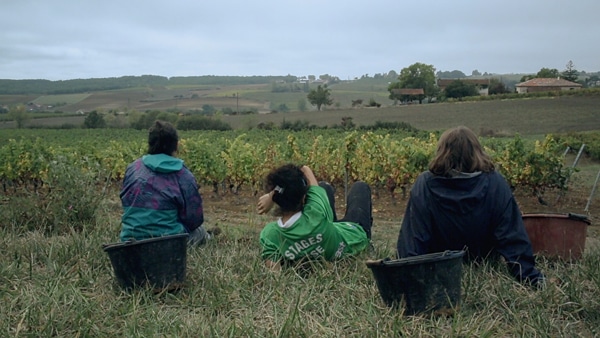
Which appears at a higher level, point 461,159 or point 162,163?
point 461,159

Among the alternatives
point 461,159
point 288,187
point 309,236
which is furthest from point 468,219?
point 288,187

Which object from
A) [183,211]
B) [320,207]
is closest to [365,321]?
[320,207]

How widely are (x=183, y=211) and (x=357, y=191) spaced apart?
1.37 m

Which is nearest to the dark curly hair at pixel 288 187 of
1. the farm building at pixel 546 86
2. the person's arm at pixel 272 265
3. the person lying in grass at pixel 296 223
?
the person lying in grass at pixel 296 223

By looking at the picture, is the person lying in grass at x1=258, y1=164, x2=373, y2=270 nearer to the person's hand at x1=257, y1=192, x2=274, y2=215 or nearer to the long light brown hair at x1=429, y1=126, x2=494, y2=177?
the person's hand at x1=257, y1=192, x2=274, y2=215

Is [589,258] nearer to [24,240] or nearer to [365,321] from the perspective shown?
[365,321]

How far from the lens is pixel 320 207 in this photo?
12.9 feet

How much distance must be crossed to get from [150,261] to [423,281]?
1.65 metres

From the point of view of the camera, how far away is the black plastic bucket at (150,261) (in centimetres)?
363

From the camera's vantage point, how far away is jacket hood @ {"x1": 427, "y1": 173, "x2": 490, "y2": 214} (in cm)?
356

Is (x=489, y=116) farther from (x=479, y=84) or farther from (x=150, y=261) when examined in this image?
(x=150, y=261)

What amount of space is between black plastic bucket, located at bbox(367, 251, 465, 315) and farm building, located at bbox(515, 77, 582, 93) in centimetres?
3468

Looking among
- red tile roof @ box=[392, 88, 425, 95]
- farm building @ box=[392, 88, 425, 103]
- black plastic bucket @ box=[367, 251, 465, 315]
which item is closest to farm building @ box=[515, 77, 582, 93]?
farm building @ box=[392, 88, 425, 103]

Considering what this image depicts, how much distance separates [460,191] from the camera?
362cm
